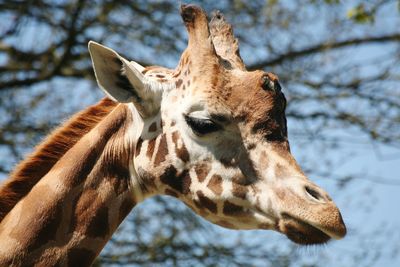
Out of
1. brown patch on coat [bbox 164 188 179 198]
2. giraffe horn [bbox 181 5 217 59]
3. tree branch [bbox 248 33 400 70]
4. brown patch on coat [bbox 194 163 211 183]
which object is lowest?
tree branch [bbox 248 33 400 70]

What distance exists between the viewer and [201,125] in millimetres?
6195

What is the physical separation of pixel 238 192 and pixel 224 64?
3.41 feet

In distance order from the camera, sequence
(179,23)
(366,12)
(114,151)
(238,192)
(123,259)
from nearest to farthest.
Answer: (238,192), (114,151), (366,12), (123,259), (179,23)

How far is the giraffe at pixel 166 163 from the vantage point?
19.9 ft

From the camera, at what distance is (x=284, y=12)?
13273mm

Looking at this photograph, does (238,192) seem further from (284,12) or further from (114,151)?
(284,12)

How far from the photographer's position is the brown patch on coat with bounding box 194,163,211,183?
618 cm

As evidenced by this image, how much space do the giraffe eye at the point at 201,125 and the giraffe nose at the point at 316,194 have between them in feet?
2.53

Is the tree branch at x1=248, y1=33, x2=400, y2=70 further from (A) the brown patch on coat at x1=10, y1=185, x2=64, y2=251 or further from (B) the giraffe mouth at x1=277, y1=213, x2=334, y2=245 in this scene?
(B) the giraffe mouth at x1=277, y1=213, x2=334, y2=245

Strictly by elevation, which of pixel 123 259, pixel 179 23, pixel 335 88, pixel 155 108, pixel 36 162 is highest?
pixel 155 108

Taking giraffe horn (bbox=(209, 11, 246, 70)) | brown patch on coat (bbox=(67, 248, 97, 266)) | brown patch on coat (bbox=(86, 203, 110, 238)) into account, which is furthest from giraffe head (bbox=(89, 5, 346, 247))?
brown patch on coat (bbox=(67, 248, 97, 266))

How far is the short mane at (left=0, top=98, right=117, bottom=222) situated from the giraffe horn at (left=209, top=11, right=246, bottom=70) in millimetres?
943

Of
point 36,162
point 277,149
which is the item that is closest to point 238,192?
point 277,149

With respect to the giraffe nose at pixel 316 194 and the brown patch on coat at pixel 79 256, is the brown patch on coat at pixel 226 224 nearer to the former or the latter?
the giraffe nose at pixel 316 194
